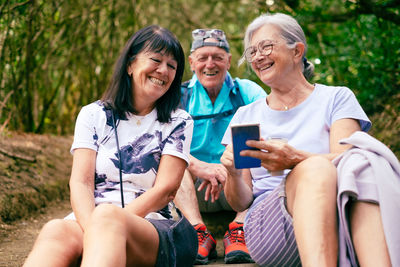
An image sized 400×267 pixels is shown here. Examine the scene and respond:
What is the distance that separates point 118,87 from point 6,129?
2577mm

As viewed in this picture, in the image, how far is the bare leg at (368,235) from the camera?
5.75 ft

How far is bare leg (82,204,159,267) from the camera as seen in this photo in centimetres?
178

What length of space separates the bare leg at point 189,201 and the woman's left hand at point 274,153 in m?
1.13

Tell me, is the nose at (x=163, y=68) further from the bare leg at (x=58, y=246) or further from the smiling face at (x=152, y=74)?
the bare leg at (x=58, y=246)

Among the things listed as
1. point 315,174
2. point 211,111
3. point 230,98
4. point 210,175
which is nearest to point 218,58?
point 230,98

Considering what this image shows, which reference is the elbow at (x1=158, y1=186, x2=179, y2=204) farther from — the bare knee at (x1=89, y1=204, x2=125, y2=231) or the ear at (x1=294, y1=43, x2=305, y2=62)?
the ear at (x1=294, y1=43, x2=305, y2=62)

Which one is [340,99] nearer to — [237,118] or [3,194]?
[237,118]

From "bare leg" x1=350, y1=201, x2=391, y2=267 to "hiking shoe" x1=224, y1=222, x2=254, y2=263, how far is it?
971 mm

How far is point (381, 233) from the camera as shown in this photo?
1.77m

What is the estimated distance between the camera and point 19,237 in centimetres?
334

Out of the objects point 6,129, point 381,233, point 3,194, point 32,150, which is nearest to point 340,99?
point 381,233

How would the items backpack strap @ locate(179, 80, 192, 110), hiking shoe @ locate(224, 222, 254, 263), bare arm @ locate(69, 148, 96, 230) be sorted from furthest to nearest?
backpack strap @ locate(179, 80, 192, 110)
hiking shoe @ locate(224, 222, 254, 263)
bare arm @ locate(69, 148, 96, 230)

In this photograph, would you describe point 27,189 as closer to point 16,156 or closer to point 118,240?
point 16,156

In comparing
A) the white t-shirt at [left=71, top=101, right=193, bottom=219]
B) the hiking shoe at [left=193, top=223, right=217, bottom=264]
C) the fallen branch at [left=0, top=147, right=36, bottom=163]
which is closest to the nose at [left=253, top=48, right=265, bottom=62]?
the white t-shirt at [left=71, top=101, right=193, bottom=219]
